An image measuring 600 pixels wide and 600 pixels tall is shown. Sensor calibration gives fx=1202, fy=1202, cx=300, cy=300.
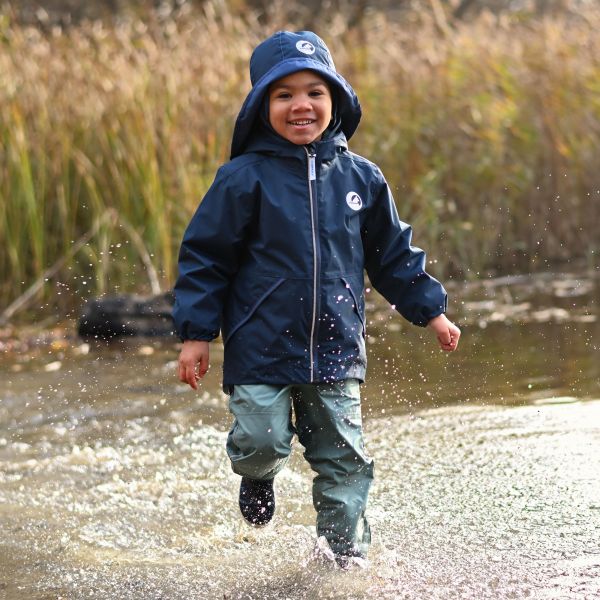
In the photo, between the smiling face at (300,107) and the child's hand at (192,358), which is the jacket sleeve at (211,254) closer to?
the child's hand at (192,358)

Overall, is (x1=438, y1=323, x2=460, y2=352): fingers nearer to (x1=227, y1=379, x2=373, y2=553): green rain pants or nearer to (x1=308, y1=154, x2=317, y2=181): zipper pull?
(x1=227, y1=379, x2=373, y2=553): green rain pants

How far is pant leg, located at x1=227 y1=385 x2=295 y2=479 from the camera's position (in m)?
3.36

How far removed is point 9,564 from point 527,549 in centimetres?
155

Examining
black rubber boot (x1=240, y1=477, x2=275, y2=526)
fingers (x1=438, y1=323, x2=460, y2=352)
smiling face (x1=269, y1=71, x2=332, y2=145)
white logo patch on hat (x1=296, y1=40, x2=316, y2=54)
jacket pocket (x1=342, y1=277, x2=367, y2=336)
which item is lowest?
black rubber boot (x1=240, y1=477, x2=275, y2=526)

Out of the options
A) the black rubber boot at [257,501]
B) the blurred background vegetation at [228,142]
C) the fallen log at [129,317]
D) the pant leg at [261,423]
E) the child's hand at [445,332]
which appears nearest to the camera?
the pant leg at [261,423]

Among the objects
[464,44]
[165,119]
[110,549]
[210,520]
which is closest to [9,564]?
[110,549]

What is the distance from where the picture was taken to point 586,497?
4.02m

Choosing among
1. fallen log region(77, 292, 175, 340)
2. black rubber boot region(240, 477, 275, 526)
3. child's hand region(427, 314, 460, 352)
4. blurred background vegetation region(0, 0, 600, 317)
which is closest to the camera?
child's hand region(427, 314, 460, 352)

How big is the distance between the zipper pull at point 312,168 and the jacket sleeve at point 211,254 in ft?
0.58

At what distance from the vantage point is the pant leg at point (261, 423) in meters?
3.36

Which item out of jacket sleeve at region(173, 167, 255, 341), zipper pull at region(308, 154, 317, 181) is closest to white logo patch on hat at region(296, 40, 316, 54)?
zipper pull at region(308, 154, 317, 181)

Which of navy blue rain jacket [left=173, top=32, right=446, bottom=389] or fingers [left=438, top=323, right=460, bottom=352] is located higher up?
navy blue rain jacket [left=173, top=32, right=446, bottom=389]

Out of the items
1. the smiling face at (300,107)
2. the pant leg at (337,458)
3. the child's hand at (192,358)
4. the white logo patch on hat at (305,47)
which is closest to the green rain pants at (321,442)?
the pant leg at (337,458)

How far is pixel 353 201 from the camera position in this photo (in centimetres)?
347
